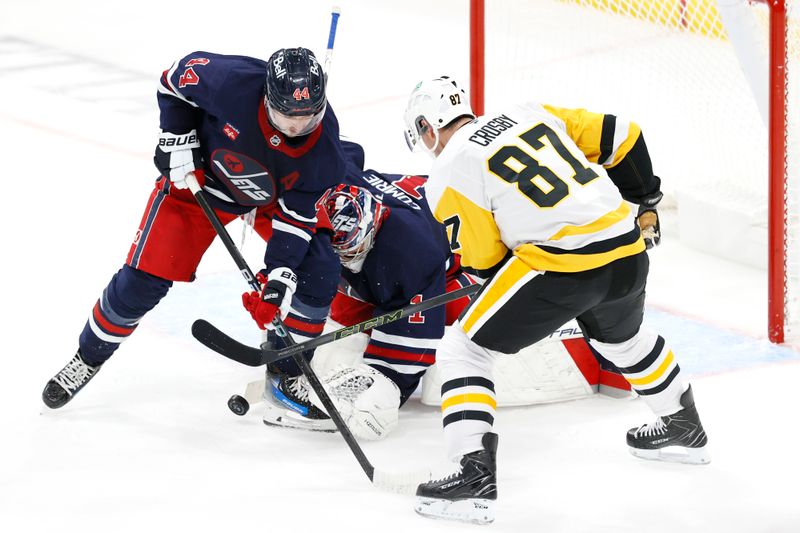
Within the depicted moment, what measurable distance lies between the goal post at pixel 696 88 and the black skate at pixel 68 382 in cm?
184

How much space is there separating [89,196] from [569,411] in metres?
2.65

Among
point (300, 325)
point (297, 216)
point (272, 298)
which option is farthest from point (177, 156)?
point (300, 325)

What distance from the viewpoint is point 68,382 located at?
11.6 feet

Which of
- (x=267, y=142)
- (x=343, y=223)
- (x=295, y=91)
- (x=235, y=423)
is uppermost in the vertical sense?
(x=295, y=91)

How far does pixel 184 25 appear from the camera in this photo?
786cm

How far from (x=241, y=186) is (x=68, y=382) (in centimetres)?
72

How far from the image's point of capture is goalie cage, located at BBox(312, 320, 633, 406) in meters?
3.56

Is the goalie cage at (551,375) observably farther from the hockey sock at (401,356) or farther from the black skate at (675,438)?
the black skate at (675,438)

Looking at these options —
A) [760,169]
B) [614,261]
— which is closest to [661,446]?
[614,261]

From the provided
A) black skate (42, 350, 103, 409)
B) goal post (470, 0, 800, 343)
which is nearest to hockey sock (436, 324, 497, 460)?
black skate (42, 350, 103, 409)

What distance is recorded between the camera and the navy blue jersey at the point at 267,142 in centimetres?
330

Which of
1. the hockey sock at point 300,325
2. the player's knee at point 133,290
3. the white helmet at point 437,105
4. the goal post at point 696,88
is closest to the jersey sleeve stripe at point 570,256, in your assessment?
the white helmet at point 437,105

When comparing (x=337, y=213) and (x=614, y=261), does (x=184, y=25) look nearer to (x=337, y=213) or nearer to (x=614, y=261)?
(x=337, y=213)

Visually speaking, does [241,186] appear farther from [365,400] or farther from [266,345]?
[365,400]
